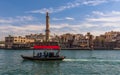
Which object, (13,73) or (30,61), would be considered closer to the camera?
(13,73)

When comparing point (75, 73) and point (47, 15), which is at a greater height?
point (47, 15)

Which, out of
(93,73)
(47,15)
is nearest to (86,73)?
(93,73)

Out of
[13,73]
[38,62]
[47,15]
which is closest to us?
[13,73]

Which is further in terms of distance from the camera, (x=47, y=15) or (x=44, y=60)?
(x=47, y=15)

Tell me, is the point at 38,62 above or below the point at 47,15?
below

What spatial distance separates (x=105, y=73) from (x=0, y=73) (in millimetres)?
14034

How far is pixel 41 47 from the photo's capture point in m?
58.6

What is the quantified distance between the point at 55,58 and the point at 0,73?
20.7 meters

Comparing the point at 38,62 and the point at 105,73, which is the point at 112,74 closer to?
the point at 105,73

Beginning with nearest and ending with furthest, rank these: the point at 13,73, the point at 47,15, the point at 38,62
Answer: the point at 13,73, the point at 38,62, the point at 47,15

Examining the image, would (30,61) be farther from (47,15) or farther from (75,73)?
(47,15)

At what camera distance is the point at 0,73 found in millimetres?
38375

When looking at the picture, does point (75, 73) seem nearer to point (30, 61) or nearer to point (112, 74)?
point (112, 74)

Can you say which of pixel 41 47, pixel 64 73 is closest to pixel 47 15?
pixel 41 47
